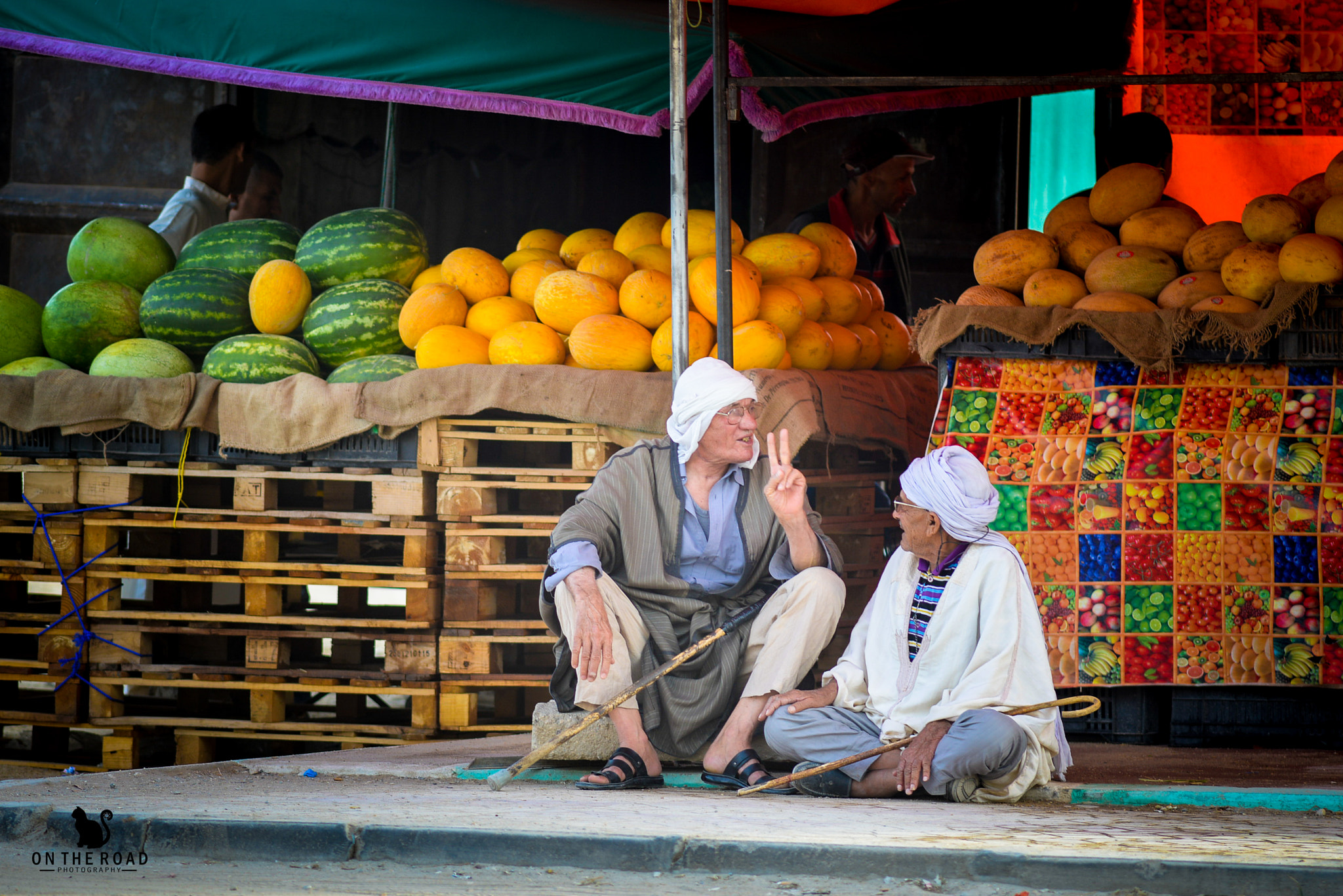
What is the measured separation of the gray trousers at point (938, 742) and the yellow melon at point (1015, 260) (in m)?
1.98

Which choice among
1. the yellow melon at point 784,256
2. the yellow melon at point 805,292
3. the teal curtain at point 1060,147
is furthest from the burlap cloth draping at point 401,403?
the teal curtain at point 1060,147

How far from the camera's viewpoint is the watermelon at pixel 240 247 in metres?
6.09

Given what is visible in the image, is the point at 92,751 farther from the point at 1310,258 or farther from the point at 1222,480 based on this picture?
the point at 1310,258

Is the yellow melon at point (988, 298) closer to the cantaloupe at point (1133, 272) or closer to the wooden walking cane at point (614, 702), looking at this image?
the cantaloupe at point (1133, 272)

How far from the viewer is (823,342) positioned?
546 centimetres

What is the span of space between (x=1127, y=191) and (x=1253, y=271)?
2.36 feet

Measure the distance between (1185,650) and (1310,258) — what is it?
152cm

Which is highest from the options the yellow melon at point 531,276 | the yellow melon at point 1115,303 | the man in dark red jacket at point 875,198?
the man in dark red jacket at point 875,198

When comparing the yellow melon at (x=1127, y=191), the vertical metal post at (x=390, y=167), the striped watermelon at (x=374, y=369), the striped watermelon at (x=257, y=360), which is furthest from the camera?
the vertical metal post at (x=390, y=167)

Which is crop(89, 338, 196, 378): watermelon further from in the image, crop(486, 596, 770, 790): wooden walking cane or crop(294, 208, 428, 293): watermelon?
crop(486, 596, 770, 790): wooden walking cane

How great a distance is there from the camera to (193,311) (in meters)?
5.73

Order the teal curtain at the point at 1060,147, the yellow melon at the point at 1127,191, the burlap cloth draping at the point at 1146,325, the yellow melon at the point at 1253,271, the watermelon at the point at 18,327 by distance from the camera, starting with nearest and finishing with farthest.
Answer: the burlap cloth draping at the point at 1146,325 → the yellow melon at the point at 1253,271 → the yellow melon at the point at 1127,191 → the watermelon at the point at 18,327 → the teal curtain at the point at 1060,147

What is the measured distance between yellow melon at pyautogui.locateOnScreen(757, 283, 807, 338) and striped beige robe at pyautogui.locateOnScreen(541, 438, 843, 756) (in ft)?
3.86

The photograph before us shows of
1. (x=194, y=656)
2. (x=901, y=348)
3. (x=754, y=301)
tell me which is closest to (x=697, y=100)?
(x=754, y=301)
